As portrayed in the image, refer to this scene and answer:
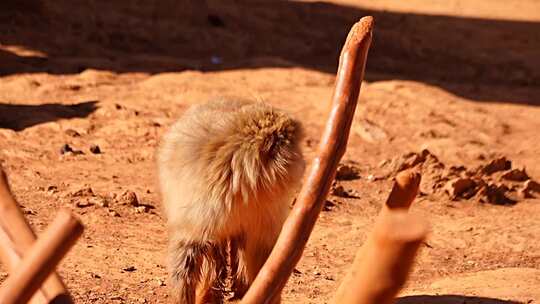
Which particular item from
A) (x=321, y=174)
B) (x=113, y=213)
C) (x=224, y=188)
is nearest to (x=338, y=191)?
(x=113, y=213)

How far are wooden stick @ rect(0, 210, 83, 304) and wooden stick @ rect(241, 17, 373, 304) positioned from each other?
49 cm

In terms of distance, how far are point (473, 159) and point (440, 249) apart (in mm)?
2571

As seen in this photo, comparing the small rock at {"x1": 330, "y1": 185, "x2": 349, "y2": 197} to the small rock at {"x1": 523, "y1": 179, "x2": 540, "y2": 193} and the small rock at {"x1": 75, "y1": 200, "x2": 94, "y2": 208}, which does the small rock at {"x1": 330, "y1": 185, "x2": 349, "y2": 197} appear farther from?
the small rock at {"x1": 75, "y1": 200, "x2": 94, "y2": 208}

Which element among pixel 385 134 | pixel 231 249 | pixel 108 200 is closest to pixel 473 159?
pixel 385 134

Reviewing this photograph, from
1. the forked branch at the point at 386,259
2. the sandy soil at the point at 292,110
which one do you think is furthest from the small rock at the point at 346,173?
the forked branch at the point at 386,259

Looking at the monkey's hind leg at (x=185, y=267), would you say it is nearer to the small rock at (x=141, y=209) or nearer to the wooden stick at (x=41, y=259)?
the small rock at (x=141, y=209)

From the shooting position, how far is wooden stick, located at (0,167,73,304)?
255 cm

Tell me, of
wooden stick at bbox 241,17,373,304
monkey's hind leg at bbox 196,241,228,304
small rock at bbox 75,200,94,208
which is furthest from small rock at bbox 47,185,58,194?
wooden stick at bbox 241,17,373,304

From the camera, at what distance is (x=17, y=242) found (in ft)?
8.43

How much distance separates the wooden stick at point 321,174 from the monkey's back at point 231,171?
1.76 metres

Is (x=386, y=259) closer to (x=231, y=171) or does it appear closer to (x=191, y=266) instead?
(x=231, y=171)

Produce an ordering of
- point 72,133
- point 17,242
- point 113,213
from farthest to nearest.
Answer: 1. point 72,133
2. point 113,213
3. point 17,242

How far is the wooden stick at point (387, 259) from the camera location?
2.22 metres

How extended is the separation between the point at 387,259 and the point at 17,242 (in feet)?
3.10
